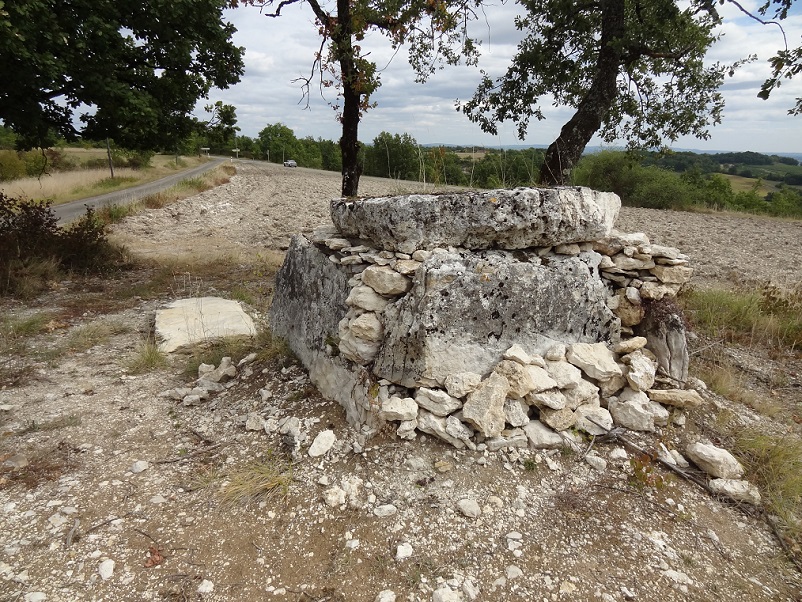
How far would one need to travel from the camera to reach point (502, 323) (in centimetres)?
400

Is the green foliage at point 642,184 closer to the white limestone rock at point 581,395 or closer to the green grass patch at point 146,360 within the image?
the white limestone rock at point 581,395

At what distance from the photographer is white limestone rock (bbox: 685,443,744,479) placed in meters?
3.49

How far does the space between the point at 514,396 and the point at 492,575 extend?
1.42 meters

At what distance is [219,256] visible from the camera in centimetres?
1189

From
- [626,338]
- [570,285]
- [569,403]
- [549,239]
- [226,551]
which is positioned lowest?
[226,551]

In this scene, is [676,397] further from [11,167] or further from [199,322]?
[11,167]

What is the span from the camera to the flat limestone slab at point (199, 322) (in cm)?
617

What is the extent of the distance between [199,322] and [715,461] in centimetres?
635

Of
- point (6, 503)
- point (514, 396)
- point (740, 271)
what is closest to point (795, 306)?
point (740, 271)

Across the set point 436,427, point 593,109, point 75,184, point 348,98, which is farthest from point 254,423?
point 75,184

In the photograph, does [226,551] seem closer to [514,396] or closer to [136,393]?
[514,396]

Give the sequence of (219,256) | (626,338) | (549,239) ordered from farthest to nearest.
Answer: (219,256) → (626,338) → (549,239)

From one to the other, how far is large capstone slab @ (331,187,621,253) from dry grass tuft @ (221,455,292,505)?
2152mm

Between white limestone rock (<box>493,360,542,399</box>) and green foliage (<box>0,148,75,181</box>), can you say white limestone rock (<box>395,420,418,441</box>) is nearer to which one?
white limestone rock (<box>493,360,542,399</box>)
